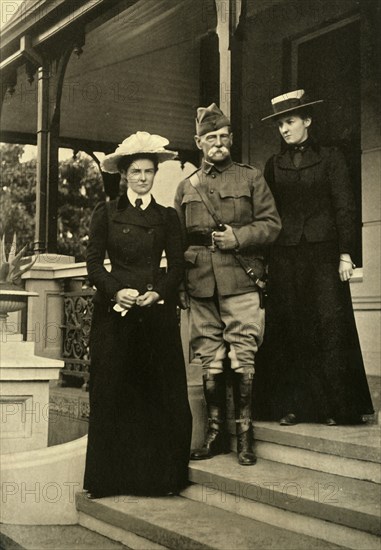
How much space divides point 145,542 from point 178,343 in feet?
3.42

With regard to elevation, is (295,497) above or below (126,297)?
below

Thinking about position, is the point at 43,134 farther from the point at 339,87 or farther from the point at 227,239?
the point at 227,239

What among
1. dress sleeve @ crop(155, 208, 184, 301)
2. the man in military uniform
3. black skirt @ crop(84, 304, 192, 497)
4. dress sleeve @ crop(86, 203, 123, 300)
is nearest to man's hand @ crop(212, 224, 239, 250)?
the man in military uniform

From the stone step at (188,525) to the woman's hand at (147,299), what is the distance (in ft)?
3.39

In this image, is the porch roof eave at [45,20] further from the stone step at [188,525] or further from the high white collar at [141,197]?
the stone step at [188,525]

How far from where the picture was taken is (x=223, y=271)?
4172 millimetres

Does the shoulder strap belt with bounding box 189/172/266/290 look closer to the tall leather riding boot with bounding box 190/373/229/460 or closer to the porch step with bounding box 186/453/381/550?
the tall leather riding boot with bounding box 190/373/229/460

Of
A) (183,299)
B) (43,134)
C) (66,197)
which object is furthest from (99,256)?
(66,197)

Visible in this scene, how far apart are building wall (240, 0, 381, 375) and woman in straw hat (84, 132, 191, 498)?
6.76 feet

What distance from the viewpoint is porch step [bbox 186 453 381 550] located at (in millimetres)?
3248

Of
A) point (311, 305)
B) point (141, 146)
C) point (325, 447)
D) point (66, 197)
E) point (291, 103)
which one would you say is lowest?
point (325, 447)

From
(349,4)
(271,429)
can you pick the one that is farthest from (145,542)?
(349,4)

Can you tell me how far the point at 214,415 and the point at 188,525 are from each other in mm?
738

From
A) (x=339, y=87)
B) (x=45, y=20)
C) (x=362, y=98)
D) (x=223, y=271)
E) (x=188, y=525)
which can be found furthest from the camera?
(x=45, y=20)
